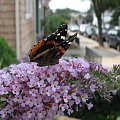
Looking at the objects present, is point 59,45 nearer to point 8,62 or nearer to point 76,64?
point 76,64

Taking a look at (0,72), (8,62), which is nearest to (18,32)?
(8,62)

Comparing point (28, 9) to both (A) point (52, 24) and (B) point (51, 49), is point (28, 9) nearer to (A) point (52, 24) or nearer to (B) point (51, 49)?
(B) point (51, 49)

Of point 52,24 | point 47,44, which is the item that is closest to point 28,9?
point 47,44

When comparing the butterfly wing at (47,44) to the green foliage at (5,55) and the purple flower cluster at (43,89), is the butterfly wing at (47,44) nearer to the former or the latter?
the purple flower cluster at (43,89)

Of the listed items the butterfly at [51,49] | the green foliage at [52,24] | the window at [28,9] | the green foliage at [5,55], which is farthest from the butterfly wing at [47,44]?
the green foliage at [52,24]

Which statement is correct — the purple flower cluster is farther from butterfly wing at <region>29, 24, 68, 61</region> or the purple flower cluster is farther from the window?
the window

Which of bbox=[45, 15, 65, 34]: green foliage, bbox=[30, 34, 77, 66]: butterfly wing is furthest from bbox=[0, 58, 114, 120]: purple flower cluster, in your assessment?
bbox=[45, 15, 65, 34]: green foliage
